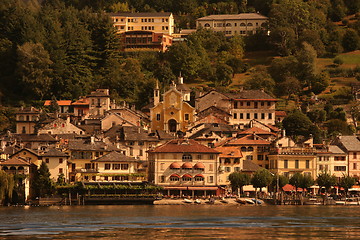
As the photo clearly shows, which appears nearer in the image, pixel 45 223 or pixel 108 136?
pixel 45 223

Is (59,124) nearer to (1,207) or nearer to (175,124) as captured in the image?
(175,124)

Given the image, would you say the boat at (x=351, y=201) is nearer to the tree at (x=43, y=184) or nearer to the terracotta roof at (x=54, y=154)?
the terracotta roof at (x=54, y=154)

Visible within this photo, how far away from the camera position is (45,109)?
18550 centimetres

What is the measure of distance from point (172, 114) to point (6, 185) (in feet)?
158

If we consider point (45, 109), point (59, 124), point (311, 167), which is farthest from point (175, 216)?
point (45, 109)

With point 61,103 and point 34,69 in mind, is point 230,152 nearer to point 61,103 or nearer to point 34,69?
point 61,103

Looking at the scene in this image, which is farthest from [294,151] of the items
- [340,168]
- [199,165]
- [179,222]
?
[179,222]

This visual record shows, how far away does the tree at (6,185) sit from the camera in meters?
132

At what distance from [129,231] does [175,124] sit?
250 feet

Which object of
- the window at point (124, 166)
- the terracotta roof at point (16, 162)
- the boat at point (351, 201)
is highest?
the terracotta roof at point (16, 162)

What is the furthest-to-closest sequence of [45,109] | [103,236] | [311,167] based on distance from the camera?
[45,109] → [311,167] → [103,236]

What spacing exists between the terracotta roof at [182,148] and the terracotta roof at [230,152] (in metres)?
3.19

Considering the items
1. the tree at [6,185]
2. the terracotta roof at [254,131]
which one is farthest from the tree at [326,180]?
the tree at [6,185]

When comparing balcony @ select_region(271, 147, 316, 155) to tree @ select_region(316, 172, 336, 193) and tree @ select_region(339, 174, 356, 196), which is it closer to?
tree @ select_region(316, 172, 336, 193)
